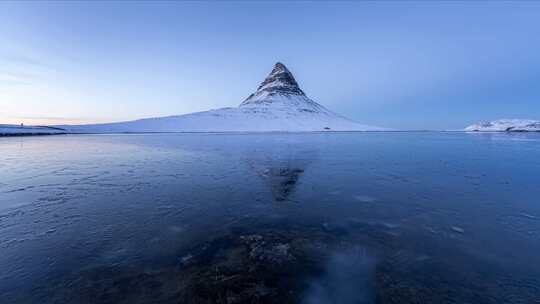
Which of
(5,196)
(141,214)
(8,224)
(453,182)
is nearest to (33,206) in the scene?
(8,224)

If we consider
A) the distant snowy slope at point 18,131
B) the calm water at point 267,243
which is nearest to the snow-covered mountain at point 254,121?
the distant snowy slope at point 18,131

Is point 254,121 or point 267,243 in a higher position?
point 254,121

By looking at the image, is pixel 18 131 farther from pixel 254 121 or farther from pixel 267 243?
pixel 267 243

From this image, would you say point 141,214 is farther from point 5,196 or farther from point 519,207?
point 519,207

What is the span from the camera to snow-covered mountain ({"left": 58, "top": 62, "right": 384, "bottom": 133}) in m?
100

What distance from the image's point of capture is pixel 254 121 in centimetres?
→ 12519

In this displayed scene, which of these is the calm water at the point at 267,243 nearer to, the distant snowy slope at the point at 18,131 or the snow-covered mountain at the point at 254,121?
the distant snowy slope at the point at 18,131

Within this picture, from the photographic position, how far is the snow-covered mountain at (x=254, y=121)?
329 feet

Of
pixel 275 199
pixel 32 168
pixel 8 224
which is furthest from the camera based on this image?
pixel 32 168

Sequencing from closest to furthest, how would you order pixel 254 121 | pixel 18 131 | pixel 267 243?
1. pixel 267 243
2. pixel 18 131
3. pixel 254 121

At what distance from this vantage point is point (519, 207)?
786 cm

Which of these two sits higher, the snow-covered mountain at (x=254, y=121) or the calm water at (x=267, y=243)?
the snow-covered mountain at (x=254, y=121)

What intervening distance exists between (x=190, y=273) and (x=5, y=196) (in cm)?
884

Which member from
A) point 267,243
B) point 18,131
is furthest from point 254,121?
point 267,243
